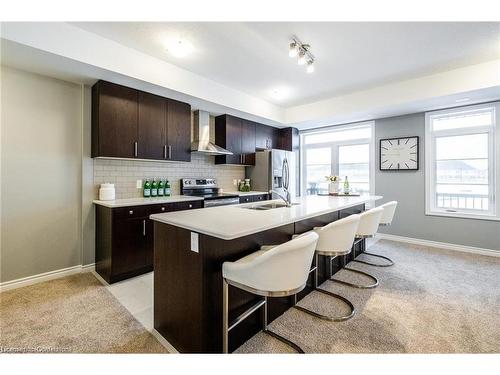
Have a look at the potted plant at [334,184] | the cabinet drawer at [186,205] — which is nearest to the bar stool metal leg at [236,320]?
the cabinet drawer at [186,205]

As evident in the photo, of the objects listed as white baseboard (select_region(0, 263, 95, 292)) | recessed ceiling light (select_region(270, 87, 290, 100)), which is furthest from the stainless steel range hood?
white baseboard (select_region(0, 263, 95, 292))

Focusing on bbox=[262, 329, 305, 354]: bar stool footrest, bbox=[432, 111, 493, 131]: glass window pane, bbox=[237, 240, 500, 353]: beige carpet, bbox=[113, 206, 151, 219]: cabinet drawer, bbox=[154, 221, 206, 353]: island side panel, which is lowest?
bbox=[237, 240, 500, 353]: beige carpet

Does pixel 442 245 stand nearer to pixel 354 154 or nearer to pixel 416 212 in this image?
pixel 416 212

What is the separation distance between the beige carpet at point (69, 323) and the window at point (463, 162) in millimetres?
4910

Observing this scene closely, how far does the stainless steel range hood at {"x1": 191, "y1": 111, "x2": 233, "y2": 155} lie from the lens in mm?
4098

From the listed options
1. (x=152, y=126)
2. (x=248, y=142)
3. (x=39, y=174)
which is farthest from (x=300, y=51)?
(x=39, y=174)

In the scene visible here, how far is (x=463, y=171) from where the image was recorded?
409cm

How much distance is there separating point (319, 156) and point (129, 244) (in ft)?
15.1

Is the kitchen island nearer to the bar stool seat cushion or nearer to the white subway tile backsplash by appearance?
the bar stool seat cushion

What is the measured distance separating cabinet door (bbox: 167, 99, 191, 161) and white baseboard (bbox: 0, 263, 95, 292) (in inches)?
71.3

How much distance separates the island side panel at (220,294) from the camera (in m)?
1.48

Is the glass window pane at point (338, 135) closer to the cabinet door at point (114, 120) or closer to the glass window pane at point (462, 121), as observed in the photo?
the glass window pane at point (462, 121)

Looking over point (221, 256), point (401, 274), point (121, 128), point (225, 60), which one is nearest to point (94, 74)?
point (121, 128)
